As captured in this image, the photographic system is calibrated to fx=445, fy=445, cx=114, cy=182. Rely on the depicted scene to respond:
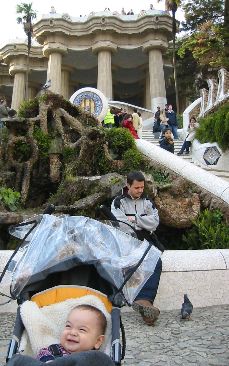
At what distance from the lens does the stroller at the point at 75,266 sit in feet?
9.07

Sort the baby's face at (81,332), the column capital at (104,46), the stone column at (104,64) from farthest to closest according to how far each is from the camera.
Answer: the stone column at (104,64) < the column capital at (104,46) < the baby's face at (81,332)

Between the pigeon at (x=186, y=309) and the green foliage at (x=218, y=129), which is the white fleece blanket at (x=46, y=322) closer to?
the pigeon at (x=186, y=309)

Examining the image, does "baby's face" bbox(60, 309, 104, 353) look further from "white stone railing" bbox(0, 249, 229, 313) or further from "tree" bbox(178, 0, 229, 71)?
"tree" bbox(178, 0, 229, 71)

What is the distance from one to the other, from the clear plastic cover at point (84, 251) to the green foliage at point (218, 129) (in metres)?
9.39

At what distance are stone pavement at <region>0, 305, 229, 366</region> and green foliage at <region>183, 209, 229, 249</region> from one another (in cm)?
229

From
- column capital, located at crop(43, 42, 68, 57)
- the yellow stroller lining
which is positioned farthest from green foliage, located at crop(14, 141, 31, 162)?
column capital, located at crop(43, 42, 68, 57)

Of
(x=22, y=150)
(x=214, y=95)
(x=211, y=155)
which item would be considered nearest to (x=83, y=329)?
(x=22, y=150)

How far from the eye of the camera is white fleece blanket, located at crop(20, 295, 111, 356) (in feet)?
8.24

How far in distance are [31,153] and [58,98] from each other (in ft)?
6.66

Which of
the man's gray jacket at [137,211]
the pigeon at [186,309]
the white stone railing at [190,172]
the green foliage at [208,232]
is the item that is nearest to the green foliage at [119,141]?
the white stone railing at [190,172]

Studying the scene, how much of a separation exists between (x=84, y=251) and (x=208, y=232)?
4925 mm

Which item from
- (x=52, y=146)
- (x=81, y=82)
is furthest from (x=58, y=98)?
(x=81, y=82)

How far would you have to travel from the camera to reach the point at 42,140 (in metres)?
11.3

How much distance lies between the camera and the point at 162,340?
4.01 meters
